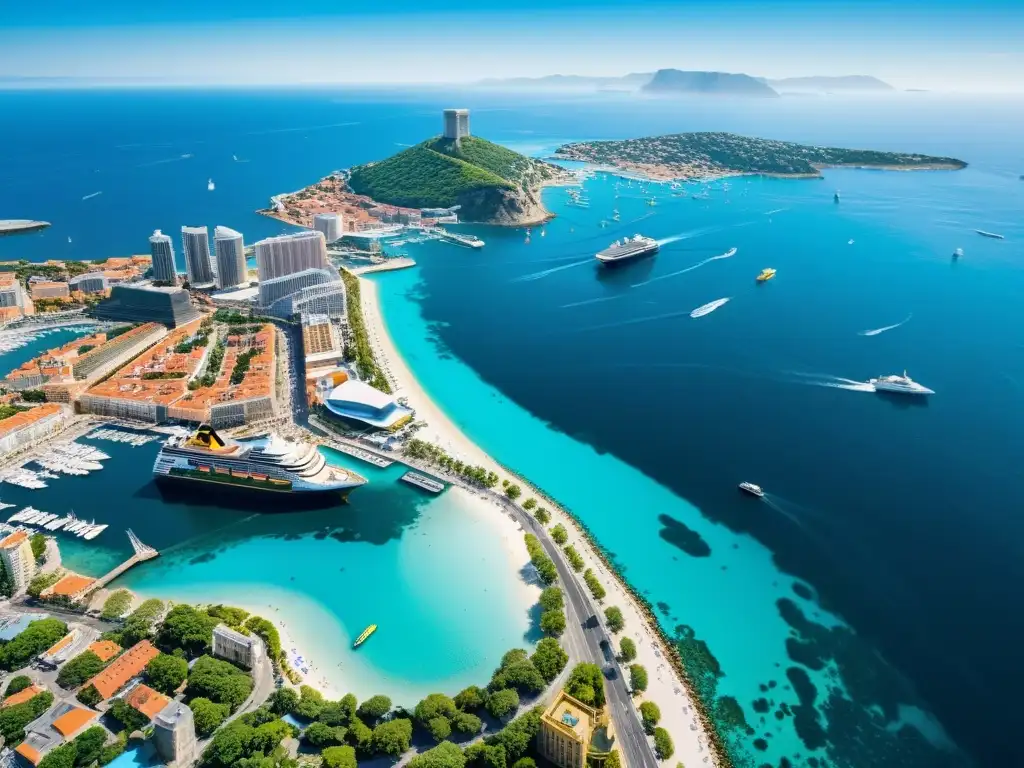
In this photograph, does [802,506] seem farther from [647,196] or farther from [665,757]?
[647,196]

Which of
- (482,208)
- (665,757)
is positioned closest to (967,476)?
(665,757)

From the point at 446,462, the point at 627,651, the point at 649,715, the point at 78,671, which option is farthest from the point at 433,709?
the point at 446,462

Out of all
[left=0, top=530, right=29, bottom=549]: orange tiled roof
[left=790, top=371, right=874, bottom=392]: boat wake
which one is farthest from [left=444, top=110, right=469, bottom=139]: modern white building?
[left=0, top=530, right=29, bottom=549]: orange tiled roof

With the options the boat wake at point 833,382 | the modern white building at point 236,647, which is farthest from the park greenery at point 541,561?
the boat wake at point 833,382

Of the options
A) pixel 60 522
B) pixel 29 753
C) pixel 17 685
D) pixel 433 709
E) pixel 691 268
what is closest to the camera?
pixel 29 753

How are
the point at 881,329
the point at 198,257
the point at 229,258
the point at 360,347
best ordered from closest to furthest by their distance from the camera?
the point at 360,347 → the point at 881,329 → the point at 229,258 → the point at 198,257

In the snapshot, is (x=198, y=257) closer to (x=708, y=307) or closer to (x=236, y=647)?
(x=708, y=307)

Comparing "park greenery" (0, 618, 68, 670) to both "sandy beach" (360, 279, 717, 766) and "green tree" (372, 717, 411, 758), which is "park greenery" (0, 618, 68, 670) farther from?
"sandy beach" (360, 279, 717, 766)

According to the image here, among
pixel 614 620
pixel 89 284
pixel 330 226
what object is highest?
pixel 330 226
